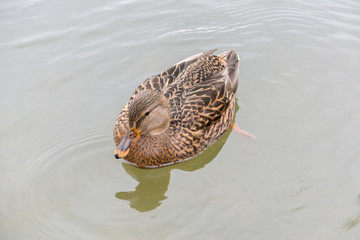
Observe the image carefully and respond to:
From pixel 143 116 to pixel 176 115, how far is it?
25.9 inches

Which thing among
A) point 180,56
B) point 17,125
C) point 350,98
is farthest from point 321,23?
point 17,125

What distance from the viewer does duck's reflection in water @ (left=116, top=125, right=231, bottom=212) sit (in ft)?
16.4

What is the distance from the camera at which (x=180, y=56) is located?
7.39m

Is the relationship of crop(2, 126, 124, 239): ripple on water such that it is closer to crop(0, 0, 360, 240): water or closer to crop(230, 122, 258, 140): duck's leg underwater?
crop(0, 0, 360, 240): water

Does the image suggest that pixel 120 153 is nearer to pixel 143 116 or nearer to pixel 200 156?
pixel 143 116

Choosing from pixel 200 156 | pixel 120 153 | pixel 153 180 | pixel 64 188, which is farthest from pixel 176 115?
pixel 64 188

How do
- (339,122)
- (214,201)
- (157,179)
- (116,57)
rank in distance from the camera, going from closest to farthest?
(214,201), (157,179), (339,122), (116,57)

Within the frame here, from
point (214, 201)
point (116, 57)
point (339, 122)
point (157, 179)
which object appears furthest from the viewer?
point (116, 57)

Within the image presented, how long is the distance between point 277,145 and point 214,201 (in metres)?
1.30

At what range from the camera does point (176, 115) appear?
5.57 metres

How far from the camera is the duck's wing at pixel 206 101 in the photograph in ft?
18.2

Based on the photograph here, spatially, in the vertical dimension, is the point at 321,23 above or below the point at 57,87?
above

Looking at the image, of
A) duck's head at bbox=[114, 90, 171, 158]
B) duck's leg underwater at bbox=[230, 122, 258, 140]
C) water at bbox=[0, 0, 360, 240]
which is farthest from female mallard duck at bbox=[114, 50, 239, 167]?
water at bbox=[0, 0, 360, 240]

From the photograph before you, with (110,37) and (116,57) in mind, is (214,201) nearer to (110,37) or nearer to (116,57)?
(116,57)
